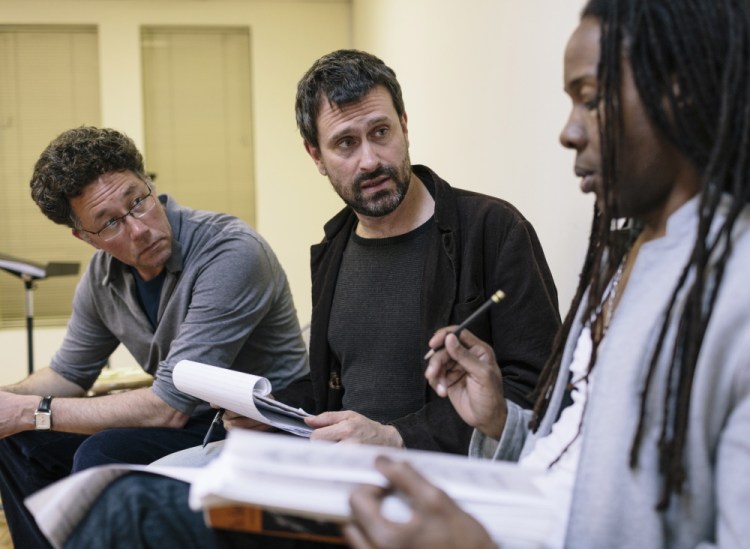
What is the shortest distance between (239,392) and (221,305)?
550 millimetres

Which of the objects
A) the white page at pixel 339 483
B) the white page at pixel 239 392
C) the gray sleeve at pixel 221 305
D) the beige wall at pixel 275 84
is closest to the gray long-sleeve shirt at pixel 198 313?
the gray sleeve at pixel 221 305

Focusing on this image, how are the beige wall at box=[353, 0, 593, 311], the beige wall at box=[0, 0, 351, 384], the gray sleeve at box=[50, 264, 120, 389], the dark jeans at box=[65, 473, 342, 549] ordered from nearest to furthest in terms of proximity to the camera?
the dark jeans at box=[65, 473, 342, 549], the beige wall at box=[353, 0, 593, 311], the gray sleeve at box=[50, 264, 120, 389], the beige wall at box=[0, 0, 351, 384]

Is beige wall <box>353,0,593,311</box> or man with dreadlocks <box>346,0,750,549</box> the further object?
beige wall <box>353,0,593,311</box>

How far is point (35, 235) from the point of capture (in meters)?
5.41

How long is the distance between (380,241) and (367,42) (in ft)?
11.0

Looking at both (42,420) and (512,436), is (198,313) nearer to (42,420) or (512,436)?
(42,420)

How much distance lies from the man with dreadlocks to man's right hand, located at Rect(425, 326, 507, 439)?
0.68 ft

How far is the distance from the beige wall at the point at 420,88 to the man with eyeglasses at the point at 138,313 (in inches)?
29.7

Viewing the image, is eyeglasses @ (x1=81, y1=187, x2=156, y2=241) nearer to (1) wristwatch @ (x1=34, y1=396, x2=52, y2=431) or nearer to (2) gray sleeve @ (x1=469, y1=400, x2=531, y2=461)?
(1) wristwatch @ (x1=34, y1=396, x2=52, y2=431)

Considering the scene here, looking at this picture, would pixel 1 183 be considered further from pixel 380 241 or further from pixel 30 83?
pixel 380 241

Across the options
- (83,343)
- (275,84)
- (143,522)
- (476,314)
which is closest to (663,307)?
(476,314)

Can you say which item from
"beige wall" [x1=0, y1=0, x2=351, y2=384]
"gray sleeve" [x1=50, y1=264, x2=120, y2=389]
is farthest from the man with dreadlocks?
"beige wall" [x1=0, y1=0, x2=351, y2=384]

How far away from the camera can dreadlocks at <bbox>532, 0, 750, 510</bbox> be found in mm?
766

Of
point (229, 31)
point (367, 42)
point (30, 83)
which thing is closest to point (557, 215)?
point (367, 42)
